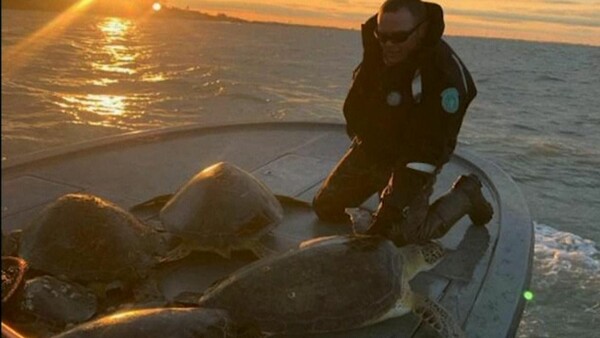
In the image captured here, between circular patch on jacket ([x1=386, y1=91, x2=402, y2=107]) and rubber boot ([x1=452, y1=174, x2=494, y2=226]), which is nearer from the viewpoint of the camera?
circular patch on jacket ([x1=386, y1=91, x2=402, y2=107])

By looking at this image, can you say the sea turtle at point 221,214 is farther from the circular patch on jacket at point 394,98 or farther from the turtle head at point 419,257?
the circular patch on jacket at point 394,98

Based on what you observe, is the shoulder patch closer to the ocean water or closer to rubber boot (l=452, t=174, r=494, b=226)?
rubber boot (l=452, t=174, r=494, b=226)

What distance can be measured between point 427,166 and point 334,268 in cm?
132

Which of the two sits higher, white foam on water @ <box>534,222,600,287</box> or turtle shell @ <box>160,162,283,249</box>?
turtle shell @ <box>160,162,283,249</box>

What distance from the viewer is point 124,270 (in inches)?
161

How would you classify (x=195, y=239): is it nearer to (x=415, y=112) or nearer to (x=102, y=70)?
(x=415, y=112)

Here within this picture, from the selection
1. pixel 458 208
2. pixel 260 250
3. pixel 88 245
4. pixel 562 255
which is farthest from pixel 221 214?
pixel 562 255

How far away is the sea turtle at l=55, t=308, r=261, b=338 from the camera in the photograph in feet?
9.59

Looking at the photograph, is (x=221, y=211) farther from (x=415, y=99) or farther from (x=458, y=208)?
(x=458, y=208)

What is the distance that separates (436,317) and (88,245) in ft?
7.78

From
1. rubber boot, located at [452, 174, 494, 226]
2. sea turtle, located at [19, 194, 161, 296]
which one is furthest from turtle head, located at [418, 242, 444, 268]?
sea turtle, located at [19, 194, 161, 296]

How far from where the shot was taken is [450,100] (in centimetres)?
454

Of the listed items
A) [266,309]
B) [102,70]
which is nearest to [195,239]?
[266,309]

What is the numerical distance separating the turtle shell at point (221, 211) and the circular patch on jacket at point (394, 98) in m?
1.33
